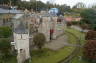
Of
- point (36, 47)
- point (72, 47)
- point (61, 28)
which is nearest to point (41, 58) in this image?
point (36, 47)

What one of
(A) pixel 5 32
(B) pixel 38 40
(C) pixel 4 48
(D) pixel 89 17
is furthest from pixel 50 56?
(D) pixel 89 17

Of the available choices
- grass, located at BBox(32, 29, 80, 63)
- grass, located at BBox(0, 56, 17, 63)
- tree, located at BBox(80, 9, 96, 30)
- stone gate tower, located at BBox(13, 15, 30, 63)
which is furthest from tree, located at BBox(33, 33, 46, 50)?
tree, located at BBox(80, 9, 96, 30)

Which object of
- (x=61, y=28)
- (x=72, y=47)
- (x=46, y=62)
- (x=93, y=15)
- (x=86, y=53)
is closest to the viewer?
(x=46, y=62)

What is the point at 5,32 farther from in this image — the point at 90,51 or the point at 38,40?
the point at 90,51

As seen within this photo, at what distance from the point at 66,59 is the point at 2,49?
898cm

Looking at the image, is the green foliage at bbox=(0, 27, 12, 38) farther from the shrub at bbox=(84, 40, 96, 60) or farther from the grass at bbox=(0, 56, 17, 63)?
the shrub at bbox=(84, 40, 96, 60)

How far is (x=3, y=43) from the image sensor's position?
21.4 meters

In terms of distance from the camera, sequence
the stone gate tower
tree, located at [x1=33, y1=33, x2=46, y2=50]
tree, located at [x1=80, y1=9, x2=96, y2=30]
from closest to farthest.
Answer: the stone gate tower
tree, located at [x1=33, y1=33, x2=46, y2=50]
tree, located at [x1=80, y1=9, x2=96, y2=30]

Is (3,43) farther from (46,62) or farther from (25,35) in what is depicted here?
(46,62)

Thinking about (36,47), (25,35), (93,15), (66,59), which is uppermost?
(93,15)

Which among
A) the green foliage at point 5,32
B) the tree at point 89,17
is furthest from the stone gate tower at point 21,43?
the tree at point 89,17

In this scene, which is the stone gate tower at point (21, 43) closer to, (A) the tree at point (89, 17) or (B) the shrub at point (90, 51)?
(B) the shrub at point (90, 51)

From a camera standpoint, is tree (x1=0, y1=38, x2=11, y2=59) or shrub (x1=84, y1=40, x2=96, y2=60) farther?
shrub (x1=84, y1=40, x2=96, y2=60)

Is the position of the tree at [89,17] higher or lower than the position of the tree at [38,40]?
higher
